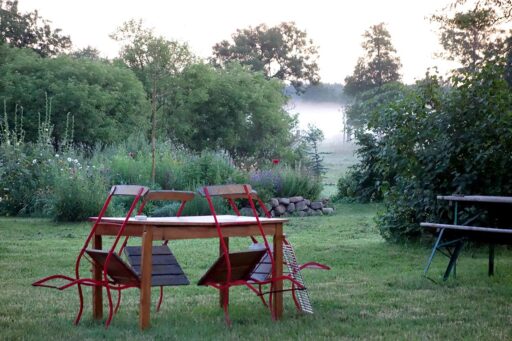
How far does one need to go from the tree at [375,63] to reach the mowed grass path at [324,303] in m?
44.4

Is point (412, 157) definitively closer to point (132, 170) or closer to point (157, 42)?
point (132, 170)

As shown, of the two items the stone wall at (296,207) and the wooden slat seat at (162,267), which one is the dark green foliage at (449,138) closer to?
the wooden slat seat at (162,267)

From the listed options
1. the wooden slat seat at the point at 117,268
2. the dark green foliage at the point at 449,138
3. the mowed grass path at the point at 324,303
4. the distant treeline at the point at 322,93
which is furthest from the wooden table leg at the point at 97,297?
the distant treeline at the point at 322,93

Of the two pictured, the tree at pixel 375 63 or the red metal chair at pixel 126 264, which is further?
the tree at pixel 375 63

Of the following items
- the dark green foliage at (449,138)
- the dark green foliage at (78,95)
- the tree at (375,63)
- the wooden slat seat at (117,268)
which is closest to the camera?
the wooden slat seat at (117,268)

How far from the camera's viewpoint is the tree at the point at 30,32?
35.3 metres

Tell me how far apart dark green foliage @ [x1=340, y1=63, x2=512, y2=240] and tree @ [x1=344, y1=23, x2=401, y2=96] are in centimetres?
4409

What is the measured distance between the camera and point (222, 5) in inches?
1316

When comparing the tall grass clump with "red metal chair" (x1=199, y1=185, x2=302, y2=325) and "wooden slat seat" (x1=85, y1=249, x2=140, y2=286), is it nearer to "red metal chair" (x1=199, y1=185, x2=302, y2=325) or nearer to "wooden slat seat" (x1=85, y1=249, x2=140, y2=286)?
"red metal chair" (x1=199, y1=185, x2=302, y2=325)

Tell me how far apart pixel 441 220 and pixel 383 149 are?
3.83 ft

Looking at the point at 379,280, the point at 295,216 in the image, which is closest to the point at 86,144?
the point at 295,216

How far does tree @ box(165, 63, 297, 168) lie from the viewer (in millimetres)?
29484

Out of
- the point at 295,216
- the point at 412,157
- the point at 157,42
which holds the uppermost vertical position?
the point at 157,42

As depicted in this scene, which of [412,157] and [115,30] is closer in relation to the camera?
[412,157]
